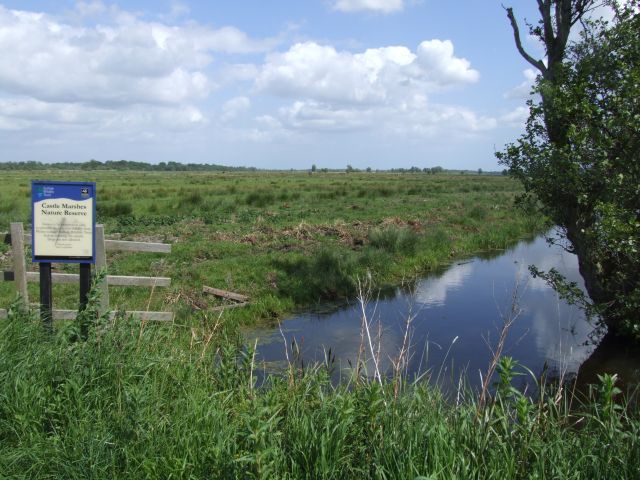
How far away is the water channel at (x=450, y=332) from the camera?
9266 millimetres

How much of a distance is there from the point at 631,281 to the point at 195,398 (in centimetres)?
789

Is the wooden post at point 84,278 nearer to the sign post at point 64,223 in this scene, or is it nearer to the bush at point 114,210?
the sign post at point 64,223

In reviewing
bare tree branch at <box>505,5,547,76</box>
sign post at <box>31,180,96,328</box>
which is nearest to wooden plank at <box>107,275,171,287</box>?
sign post at <box>31,180,96,328</box>

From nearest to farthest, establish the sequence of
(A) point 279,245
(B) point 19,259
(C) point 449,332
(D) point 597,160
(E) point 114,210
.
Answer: (B) point 19,259 → (D) point 597,160 → (C) point 449,332 → (A) point 279,245 → (E) point 114,210

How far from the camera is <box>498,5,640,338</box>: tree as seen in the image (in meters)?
8.65

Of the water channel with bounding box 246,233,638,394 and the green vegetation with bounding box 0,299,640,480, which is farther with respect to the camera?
the water channel with bounding box 246,233,638,394

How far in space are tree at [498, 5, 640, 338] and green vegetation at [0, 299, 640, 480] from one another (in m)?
4.90

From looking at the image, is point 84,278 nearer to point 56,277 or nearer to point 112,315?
point 112,315

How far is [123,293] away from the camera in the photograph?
37.9 feet

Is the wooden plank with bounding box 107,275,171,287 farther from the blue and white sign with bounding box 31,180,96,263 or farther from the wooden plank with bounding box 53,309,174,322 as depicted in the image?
the blue and white sign with bounding box 31,180,96,263

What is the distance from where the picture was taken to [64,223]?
→ 6.46 metres

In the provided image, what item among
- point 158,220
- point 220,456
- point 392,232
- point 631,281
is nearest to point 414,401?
point 220,456

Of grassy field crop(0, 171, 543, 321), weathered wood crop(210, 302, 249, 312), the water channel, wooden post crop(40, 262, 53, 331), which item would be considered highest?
wooden post crop(40, 262, 53, 331)

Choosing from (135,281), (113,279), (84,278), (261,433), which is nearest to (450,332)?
(135,281)
